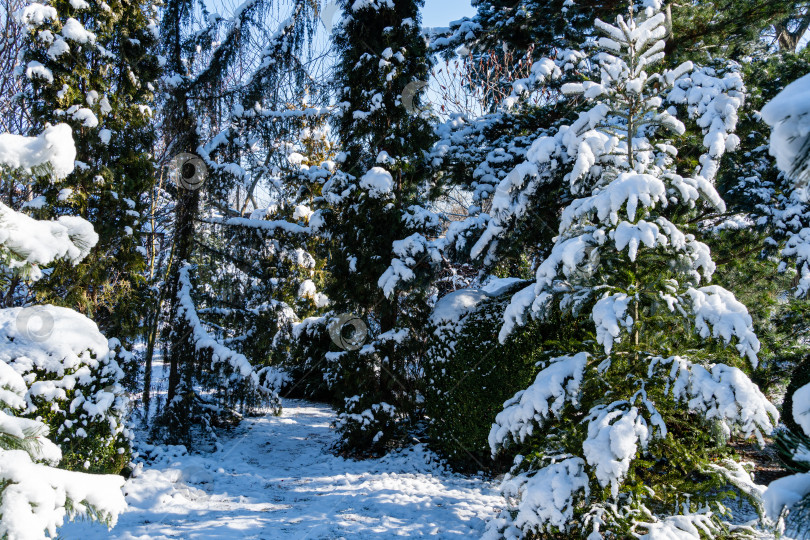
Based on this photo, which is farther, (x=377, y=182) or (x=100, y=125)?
(x=377, y=182)

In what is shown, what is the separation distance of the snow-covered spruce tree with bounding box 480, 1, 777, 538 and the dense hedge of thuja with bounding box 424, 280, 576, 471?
1.78 m

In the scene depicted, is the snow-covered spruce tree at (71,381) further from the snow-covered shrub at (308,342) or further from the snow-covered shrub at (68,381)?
the snow-covered shrub at (308,342)

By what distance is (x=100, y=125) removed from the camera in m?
5.54

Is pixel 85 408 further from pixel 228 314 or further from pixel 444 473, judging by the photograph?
pixel 444 473

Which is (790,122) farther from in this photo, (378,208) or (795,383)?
(795,383)

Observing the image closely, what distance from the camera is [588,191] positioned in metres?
4.34

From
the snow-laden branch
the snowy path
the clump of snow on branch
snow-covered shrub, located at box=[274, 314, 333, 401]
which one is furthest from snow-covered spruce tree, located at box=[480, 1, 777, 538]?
snow-covered shrub, located at box=[274, 314, 333, 401]

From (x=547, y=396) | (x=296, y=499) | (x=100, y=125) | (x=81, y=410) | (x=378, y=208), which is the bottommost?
(x=296, y=499)

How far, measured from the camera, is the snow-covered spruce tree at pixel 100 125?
5132 mm

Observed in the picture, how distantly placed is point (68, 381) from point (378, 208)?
402 centimetres

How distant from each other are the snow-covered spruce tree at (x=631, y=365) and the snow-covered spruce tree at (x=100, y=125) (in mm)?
4942

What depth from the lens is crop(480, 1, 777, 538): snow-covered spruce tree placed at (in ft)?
8.53

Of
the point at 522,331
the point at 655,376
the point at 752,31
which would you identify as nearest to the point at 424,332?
the point at 522,331

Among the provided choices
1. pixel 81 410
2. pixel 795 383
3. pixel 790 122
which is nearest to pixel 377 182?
pixel 81 410
